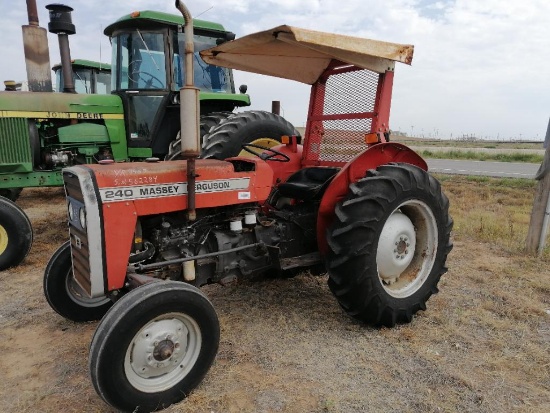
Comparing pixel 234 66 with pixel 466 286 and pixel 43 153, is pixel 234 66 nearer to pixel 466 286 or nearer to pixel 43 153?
pixel 466 286

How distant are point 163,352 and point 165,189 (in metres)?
1.00

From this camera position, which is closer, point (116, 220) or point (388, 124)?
point (116, 220)

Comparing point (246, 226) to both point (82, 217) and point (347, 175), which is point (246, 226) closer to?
point (347, 175)

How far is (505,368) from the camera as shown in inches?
107

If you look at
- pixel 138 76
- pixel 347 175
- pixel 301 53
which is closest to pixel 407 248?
pixel 347 175

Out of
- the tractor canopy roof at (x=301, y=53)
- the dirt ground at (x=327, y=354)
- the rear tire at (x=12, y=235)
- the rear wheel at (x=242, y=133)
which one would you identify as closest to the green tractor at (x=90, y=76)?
the rear tire at (x=12, y=235)

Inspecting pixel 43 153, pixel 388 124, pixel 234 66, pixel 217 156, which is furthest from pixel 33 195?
pixel 388 124

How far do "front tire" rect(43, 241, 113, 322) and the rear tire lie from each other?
1.72 metres

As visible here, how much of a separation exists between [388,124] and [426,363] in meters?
1.82

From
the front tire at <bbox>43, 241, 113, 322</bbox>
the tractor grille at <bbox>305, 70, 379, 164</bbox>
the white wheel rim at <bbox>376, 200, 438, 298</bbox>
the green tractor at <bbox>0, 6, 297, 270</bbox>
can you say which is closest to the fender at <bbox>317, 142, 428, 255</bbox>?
the tractor grille at <bbox>305, 70, 379, 164</bbox>

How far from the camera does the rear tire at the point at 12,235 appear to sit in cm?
461

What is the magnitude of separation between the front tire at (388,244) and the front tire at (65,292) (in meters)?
1.88

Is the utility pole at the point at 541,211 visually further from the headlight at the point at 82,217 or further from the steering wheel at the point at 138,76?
the steering wheel at the point at 138,76

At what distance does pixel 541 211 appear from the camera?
484 centimetres
